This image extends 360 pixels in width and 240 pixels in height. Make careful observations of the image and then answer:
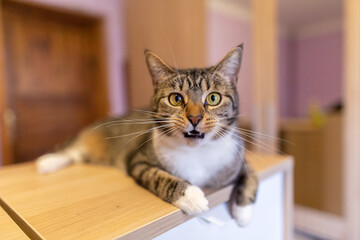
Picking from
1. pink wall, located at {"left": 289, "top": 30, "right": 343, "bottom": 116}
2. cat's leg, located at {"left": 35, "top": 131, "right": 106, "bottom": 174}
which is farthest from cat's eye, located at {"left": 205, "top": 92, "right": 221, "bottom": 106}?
pink wall, located at {"left": 289, "top": 30, "right": 343, "bottom": 116}

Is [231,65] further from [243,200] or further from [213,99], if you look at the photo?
[243,200]

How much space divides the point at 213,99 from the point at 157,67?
0.14 meters

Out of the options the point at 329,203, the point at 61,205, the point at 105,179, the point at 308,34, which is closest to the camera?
the point at 61,205

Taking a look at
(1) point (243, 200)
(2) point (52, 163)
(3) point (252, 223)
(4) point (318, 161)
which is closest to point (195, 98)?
(1) point (243, 200)

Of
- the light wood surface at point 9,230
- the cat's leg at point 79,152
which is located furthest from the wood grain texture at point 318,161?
the light wood surface at point 9,230

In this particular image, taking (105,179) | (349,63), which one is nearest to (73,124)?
(105,179)

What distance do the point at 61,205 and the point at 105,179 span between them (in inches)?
7.3

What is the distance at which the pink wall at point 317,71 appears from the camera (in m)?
1.64

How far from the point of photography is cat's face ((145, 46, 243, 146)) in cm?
48

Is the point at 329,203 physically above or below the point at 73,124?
below

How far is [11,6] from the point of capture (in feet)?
5.85

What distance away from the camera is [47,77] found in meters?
1.97

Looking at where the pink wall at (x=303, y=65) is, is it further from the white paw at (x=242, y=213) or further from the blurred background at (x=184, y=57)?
the white paw at (x=242, y=213)

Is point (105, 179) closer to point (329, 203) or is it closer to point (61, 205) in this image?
point (61, 205)
